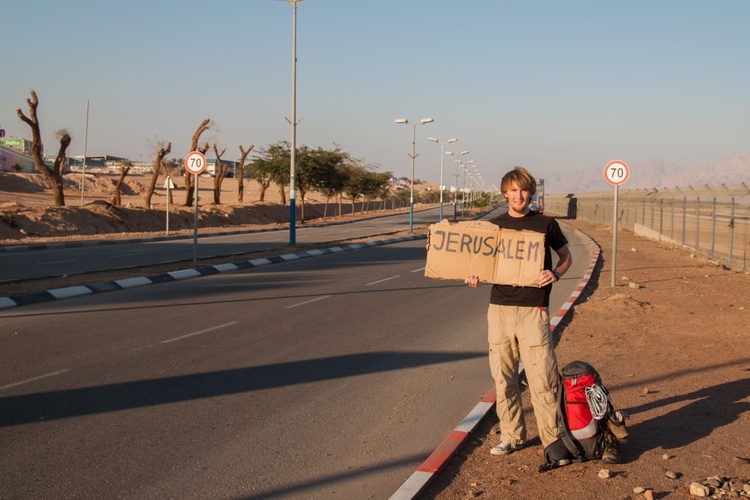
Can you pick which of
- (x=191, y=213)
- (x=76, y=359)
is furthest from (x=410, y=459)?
(x=191, y=213)

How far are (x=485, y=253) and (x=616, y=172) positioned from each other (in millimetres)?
13100

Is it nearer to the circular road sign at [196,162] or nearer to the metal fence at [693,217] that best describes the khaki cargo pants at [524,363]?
the circular road sign at [196,162]

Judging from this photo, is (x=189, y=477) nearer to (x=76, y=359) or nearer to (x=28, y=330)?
(x=76, y=359)

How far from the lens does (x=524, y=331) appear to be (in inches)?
193

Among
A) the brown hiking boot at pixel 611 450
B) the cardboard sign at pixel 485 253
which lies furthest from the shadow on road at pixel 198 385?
the brown hiking boot at pixel 611 450

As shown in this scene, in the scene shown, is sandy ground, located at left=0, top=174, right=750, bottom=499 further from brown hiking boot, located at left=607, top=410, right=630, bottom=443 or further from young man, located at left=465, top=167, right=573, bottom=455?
young man, located at left=465, top=167, right=573, bottom=455

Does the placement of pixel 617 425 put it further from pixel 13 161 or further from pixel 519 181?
pixel 13 161

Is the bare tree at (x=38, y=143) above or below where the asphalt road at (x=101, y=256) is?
above

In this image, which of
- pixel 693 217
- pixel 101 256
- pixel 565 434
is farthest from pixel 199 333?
pixel 693 217

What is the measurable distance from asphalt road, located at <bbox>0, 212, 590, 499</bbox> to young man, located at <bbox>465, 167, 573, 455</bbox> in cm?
80

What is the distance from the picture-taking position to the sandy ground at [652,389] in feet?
15.5

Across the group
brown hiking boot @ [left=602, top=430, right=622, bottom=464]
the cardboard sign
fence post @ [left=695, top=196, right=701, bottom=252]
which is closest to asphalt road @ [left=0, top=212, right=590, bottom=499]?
brown hiking boot @ [left=602, top=430, right=622, bottom=464]

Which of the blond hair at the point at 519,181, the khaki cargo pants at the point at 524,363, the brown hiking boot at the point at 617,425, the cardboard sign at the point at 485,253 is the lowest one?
the brown hiking boot at the point at 617,425

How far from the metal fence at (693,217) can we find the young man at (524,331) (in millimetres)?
18253
